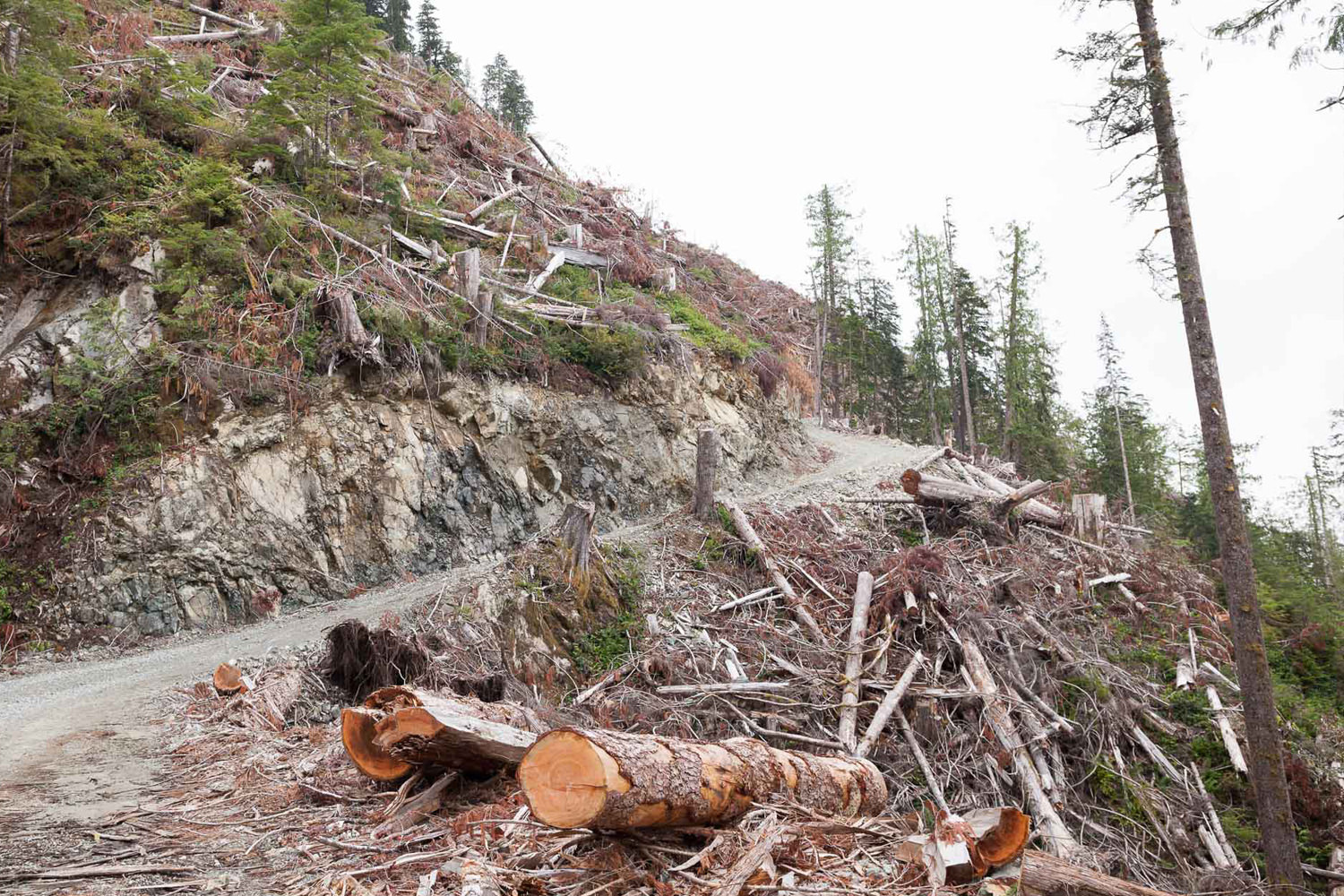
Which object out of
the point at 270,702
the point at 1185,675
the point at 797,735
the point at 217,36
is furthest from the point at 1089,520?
the point at 217,36

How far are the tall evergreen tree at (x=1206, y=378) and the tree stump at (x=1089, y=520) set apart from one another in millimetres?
6639

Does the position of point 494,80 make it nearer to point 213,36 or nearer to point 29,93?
point 213,36

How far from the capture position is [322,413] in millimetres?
11797

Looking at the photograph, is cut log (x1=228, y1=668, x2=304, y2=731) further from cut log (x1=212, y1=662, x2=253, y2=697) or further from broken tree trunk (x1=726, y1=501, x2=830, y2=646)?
broken tree trunk (x1=726, y1=501, x2=830, y2=646)

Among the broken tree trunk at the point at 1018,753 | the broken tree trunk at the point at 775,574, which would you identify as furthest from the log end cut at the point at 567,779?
the broken tree trunk at the point at 775,574

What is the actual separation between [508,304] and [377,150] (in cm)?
441

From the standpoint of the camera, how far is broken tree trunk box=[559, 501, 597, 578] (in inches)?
399

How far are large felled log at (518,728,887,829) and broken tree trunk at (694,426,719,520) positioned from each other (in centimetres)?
939

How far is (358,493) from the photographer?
11.8 metres

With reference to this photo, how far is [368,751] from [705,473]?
9692mm

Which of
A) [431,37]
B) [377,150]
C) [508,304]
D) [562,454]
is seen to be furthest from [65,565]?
[431,37]

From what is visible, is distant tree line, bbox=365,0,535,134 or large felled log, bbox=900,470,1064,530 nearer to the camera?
large felled log, bbox=900,470,1064,530

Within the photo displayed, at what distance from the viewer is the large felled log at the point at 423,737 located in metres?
4.25

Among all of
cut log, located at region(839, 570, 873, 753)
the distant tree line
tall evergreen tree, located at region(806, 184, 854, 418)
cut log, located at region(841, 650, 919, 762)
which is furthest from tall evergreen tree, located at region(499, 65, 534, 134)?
cut log, located at region(841, 650, 919, 762)
